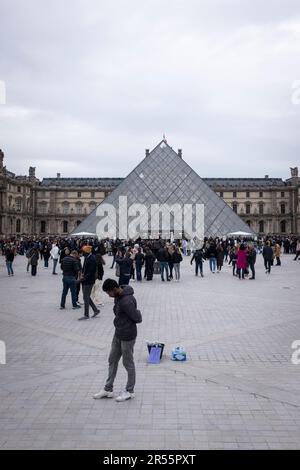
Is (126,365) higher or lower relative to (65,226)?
lower

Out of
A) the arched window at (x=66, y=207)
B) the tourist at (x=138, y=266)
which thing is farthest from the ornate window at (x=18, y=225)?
the tourist at (x=138, y=266)

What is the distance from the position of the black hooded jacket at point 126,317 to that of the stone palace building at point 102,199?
7204 centimetres

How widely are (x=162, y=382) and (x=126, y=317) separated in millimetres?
1049

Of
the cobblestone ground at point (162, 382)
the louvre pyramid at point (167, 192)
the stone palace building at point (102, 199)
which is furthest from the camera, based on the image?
the stone palace building at point (102, 199)

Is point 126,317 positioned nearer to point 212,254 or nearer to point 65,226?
point 212,254

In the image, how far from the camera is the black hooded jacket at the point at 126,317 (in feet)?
16.1

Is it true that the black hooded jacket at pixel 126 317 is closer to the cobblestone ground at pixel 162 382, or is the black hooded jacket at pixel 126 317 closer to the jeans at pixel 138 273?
the cobblestone ground at pixel 162 382

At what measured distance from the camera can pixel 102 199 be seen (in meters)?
81.2

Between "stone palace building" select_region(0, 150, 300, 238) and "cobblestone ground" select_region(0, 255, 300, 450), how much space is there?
68.5 metres

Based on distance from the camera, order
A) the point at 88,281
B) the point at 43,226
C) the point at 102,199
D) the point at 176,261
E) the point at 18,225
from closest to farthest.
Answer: the point at 88,281 → the point at 176,261 → the point at 18,225 → the point at 102,199 → the point at 43,226

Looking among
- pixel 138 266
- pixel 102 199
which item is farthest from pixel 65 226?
pixel 138 266

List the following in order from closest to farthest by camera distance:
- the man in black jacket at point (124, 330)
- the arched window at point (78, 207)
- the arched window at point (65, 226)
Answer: the man in black jacket at point (124, 330) → the arched window at point (65, 226) → the arched window at point (78, 207)
